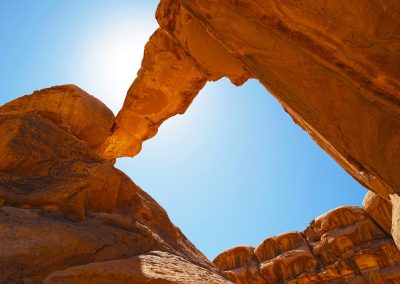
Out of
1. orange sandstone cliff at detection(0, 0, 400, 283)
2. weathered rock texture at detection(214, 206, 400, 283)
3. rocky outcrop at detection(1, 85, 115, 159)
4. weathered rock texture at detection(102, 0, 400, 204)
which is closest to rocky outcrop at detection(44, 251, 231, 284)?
orange sandstone cliff at detection(0, 0, 400, 283)

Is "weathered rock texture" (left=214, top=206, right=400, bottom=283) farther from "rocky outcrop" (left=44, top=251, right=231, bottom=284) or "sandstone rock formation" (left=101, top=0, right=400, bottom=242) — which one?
"rocky outcrop" (left=44, top=251, right=231, bottom=284)

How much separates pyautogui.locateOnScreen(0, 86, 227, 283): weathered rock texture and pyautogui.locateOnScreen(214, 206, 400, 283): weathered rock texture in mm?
20062

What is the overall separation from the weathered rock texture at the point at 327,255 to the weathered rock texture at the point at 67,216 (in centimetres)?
2006

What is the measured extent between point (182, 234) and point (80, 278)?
524 cm

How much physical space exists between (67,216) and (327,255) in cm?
2484

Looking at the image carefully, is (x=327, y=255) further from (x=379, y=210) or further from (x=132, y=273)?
(x=132, y=273)

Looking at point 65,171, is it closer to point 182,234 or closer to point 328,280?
point 182,234

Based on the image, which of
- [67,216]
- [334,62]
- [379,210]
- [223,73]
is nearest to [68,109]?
[223,73]

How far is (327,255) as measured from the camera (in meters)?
24.0

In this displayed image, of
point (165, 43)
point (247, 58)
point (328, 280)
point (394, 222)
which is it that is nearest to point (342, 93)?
point (247, 58)

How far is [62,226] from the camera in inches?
188

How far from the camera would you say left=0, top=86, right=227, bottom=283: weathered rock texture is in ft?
12.9

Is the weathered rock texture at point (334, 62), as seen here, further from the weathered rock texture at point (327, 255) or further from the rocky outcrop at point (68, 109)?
the weathered rock texture at point (327, 255)

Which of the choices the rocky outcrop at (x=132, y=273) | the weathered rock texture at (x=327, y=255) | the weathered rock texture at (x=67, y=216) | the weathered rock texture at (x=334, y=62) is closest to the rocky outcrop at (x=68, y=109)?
the weathered rock texture at (x=67, y=216)
